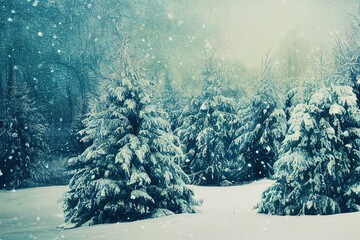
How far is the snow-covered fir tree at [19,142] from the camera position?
30078mm

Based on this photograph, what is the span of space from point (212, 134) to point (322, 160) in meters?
16.1

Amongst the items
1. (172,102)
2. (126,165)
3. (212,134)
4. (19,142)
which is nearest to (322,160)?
(126,165)

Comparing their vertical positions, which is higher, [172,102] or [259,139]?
[172,102]

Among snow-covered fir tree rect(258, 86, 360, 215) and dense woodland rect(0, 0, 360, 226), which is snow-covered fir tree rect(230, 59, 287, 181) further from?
snow-covered fir tree rect(258, 86, 360, 215)

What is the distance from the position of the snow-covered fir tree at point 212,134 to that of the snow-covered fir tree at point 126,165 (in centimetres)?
1285

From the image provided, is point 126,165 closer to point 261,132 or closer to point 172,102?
point 261,132

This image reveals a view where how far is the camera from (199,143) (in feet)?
83.8

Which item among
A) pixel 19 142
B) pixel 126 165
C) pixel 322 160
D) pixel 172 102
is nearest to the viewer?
pixel 322 160

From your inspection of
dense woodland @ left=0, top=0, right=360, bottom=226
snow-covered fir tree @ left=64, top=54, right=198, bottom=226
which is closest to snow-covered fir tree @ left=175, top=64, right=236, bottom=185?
dense woodland @ left=0, top=0, right=360, bottom=226

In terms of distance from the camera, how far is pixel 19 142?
102ft

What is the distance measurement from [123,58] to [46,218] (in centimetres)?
866

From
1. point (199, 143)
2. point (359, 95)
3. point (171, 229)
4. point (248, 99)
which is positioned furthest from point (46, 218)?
point (248, 99)

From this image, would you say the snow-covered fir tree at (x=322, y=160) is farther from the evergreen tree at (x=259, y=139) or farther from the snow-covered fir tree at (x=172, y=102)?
the snow-covered fir tree at (x=172, y=102)

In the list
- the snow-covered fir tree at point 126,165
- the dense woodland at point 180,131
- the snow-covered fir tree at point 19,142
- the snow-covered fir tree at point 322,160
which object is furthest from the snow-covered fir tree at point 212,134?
the snow-covered fir tree at point 322,160
